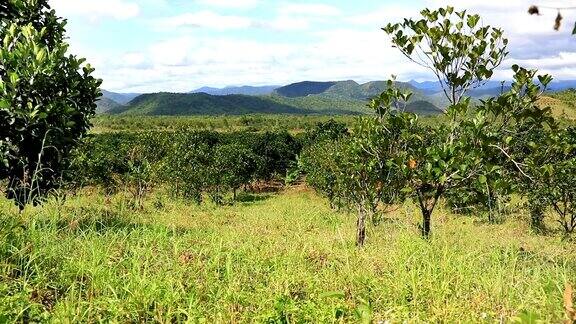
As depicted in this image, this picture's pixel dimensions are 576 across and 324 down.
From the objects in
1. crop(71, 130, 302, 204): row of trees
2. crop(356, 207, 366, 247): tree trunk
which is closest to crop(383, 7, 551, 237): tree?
crop(356, 207, 366, 247): tree trunk

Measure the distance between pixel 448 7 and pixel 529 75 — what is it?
182 centimetres

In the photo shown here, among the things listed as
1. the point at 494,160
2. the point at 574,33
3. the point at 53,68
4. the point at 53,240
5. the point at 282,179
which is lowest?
the point at 282,179

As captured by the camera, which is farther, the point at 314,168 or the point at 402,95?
the point at 314,168

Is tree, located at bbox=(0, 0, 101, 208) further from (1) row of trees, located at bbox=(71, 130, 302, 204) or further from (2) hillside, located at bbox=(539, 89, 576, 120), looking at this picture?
(2) hillside, located at bbox=(539, 89, 576, 120)

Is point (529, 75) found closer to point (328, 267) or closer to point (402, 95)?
point (402, 95)

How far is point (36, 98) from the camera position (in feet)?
24.5

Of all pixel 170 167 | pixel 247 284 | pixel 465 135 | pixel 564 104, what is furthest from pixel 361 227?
pixel 564 104

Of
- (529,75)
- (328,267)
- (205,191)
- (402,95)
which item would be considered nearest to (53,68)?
(328,267)

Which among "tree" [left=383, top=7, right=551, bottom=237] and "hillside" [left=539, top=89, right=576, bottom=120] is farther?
"hillside" [left=539, top=89, right=576, bottom=120]

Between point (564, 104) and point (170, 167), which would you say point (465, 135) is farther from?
point (564, 104)

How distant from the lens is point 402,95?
865 centimetres

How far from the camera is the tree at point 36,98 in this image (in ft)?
23.4

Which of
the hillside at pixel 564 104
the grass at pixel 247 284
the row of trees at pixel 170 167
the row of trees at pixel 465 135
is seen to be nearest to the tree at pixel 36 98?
the grass at pixel 247 284

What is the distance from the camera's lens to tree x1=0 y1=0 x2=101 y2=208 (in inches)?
281
